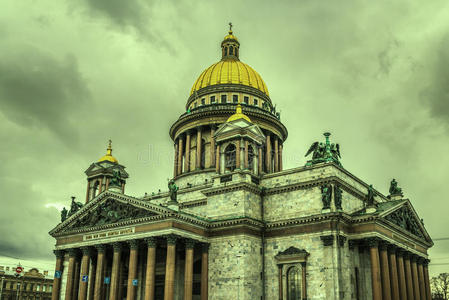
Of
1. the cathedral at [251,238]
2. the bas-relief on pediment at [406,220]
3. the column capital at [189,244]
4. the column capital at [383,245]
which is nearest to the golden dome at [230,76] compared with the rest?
the cathedral at [251,238]

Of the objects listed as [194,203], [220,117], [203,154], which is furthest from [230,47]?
[194,203]

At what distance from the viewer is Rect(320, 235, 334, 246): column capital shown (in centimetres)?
4012

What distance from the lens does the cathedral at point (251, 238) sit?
41031mm

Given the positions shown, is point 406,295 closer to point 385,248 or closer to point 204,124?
point 385,248

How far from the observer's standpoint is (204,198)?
48.5 meters

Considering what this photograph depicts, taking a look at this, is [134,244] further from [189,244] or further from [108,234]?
[189,244]

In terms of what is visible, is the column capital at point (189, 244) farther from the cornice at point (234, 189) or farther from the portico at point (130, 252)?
the cornice at point (234, 189)

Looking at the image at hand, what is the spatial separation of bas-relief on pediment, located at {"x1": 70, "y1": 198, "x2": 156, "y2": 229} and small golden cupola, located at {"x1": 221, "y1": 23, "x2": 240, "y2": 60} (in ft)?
103

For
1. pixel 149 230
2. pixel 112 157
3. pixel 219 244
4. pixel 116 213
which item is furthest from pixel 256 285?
pixel 112 157

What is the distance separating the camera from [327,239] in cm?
4031

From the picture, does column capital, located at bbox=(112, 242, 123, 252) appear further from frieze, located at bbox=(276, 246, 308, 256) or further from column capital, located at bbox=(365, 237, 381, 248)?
column capital, located at bbox=(365, 237, 381, 248)

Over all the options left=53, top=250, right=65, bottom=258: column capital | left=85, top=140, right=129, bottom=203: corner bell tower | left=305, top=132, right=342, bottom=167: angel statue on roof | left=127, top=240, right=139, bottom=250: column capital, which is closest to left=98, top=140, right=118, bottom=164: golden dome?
left=85, top=140, right=129, bottom=203: corner bell tower

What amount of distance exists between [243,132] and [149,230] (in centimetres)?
1355

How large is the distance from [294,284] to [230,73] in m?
32.7
